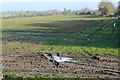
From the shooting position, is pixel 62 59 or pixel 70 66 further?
pixel 62 59

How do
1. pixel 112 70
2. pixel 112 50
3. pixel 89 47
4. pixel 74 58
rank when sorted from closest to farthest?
pixel 112 70, pixel 74 58, pixel 112 50, pixel 89 47

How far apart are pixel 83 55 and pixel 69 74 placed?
5.45m

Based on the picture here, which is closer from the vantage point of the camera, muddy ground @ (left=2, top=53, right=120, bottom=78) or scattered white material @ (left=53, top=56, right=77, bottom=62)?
muddy ground @ (left=2, top=53, right=120, bottom=78)

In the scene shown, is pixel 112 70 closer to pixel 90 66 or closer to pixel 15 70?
pixel 90 66

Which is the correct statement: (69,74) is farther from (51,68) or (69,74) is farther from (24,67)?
(24,67)

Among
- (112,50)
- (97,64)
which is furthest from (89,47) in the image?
(97,64)

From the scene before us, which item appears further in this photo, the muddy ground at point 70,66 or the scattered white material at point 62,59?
the scattered white material at point 62,59

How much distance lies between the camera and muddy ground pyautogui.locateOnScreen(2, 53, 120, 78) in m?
13.0

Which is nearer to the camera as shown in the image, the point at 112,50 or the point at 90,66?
the point at 90,66

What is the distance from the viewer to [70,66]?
14.6 metres

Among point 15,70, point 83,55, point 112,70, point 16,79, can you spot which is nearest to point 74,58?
point 83,55

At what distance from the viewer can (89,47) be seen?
21.2 metres

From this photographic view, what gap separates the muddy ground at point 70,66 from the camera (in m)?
13.0

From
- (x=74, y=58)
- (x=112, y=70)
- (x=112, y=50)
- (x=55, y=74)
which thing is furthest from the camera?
(x=112, y=50)
